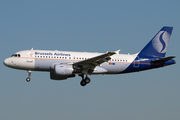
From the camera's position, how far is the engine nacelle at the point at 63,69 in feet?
132

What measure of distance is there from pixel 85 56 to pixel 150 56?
→ 9063mm

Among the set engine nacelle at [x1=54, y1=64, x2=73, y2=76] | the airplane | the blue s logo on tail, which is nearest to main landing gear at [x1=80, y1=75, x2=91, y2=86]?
the airplane

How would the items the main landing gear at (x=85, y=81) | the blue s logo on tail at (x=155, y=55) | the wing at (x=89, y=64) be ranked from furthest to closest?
the blue s logo on tail at (x=155, y=55) < the main landing gear at (x=85, y=81) < the wing at (x=89, y=64)

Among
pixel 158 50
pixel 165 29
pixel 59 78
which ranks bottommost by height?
pixel 59 78

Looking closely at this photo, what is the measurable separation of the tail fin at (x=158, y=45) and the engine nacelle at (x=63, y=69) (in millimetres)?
10245

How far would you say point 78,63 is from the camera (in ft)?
133

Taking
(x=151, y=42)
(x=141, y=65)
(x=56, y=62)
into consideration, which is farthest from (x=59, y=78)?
(x=151, y=42)

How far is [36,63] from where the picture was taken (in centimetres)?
4125

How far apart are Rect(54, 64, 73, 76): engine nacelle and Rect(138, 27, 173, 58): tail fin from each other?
10.2m

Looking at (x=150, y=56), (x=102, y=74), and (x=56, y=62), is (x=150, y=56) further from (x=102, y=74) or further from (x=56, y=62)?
(x=56, y=62)

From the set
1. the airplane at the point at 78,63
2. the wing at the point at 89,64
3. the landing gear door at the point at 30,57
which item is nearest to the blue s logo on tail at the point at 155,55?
the airplane at the point at 78,63

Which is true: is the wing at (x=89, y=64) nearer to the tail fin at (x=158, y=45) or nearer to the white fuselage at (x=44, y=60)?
the white fuselage at (x=44, y=60)

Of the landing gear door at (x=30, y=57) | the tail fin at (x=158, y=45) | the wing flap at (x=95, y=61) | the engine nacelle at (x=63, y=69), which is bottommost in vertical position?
the engine nacelle at (x=63, y=69)

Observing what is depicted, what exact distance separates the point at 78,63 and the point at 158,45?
42.6 ft
